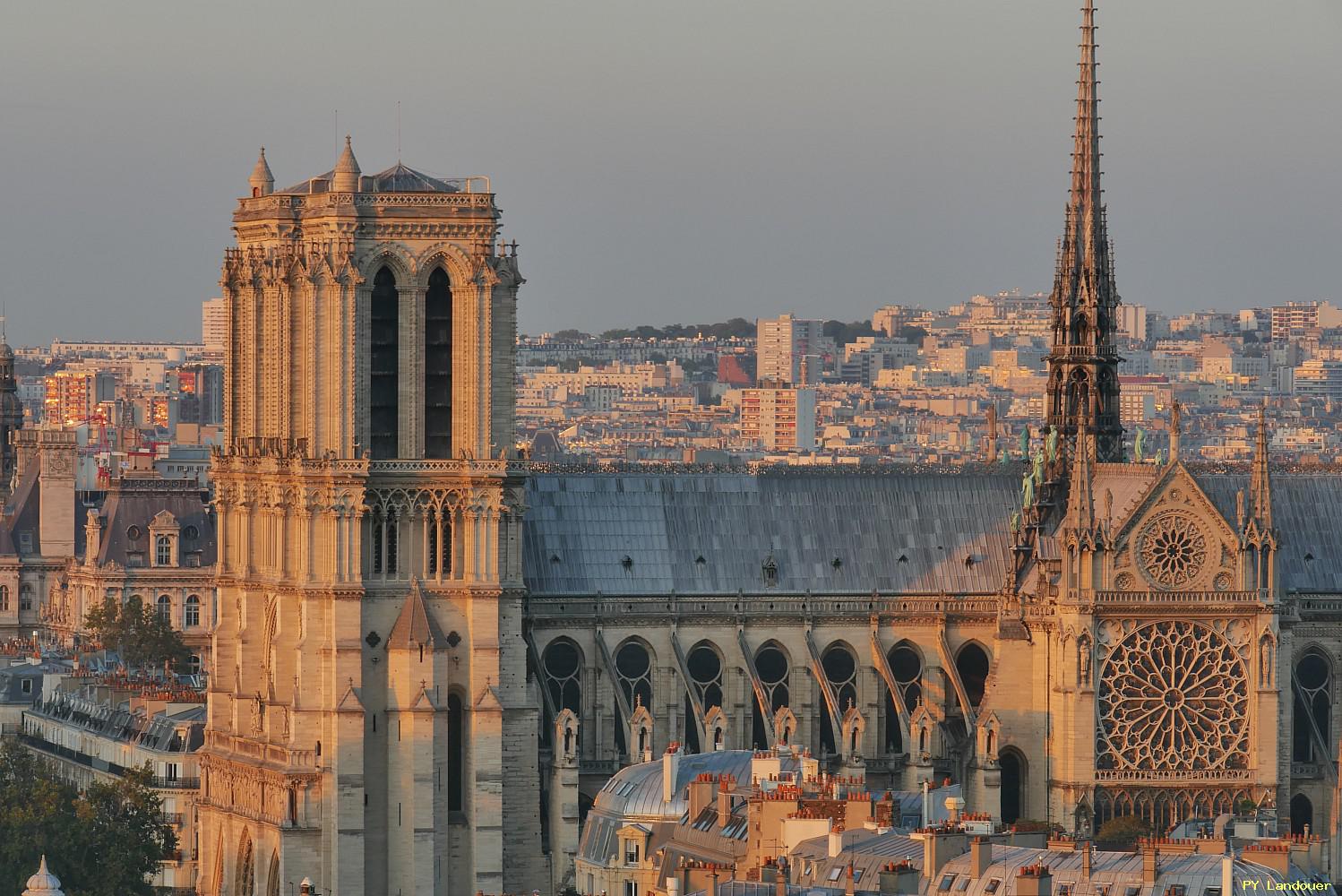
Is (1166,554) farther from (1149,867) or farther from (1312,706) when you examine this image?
(1149,867)

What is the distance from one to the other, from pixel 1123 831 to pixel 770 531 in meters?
15.7

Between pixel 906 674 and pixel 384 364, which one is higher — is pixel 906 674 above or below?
below

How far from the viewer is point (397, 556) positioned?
142000 mm

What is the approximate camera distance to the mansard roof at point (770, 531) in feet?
486

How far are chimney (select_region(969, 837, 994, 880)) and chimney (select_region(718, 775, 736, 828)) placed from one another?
47.0 feet

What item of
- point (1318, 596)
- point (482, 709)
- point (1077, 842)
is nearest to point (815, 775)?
point (1077, 842)

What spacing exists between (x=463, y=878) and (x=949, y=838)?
33.6 meters

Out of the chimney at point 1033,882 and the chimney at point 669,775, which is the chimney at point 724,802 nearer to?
the chimney at point 669,775

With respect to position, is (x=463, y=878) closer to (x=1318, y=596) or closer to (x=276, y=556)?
(x=276, y=556)

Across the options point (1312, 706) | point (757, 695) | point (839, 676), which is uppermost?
point (839, 676)

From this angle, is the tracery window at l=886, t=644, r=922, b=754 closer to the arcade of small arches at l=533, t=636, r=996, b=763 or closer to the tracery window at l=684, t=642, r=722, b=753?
the arcade of small arches at l=533, t=636, r=996, b=763

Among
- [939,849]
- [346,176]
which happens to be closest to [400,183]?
[346,176]

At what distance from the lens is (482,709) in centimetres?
14162

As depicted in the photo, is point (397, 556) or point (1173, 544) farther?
point (1173, 544)
